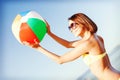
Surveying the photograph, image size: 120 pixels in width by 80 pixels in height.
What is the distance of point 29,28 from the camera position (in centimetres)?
162

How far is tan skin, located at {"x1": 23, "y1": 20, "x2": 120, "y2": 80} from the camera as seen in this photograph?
1.74 m

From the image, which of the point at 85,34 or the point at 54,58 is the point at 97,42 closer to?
the point at 85,34

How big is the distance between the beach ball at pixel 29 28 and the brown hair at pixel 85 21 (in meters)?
0.22

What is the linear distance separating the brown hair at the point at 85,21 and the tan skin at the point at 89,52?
0.02 m

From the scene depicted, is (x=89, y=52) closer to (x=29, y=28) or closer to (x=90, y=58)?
(x=90, y=58)

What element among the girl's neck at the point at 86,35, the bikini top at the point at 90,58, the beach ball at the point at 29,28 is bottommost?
the bikini top at the point at 90,58

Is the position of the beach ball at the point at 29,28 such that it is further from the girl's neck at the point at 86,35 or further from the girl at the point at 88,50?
the girl's neck at the point at 86,35

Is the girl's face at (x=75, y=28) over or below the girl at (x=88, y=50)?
over

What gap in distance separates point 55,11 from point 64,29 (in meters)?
0.13

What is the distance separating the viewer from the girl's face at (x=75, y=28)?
5.79 ft

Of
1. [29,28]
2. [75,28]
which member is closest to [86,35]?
[75,28]

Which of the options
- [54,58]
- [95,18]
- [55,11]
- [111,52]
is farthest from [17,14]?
[111,52]

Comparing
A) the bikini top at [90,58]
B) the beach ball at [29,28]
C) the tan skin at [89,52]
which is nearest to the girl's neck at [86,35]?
the tan skin at [89,52]

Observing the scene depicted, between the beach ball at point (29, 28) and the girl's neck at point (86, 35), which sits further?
the girl's neck at point (86, 35)
